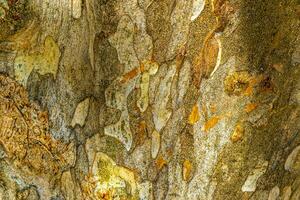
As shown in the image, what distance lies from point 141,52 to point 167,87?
8 centimetres

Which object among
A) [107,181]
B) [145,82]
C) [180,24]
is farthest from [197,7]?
[107,181]

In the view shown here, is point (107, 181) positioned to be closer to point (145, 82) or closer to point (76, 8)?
point (145, 82)

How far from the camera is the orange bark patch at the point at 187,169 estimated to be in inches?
39.0

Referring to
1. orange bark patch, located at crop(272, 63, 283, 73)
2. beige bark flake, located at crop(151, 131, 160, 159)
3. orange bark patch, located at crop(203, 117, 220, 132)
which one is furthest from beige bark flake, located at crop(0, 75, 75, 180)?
orange bark patch, located at crop(272, 63, 283, 73)

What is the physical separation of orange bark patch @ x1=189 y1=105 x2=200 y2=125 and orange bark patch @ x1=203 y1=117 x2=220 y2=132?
2 cm

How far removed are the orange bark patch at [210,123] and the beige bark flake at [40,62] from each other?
31 cm

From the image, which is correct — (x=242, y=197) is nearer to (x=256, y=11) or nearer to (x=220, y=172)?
(x=220, y=172)

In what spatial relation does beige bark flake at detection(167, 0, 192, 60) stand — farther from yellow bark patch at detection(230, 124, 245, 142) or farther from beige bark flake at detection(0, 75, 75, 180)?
beige bark flake at detection(0, 75, 75, 180)

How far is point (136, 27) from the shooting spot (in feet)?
3.15

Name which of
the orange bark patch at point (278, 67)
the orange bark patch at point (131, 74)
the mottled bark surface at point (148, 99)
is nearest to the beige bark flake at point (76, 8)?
the mottled bark surface at point (148, 99)

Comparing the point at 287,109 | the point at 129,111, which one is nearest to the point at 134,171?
the point at 129,111

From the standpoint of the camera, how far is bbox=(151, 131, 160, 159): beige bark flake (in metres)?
1.00

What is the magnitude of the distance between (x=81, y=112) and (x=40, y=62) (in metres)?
0.13

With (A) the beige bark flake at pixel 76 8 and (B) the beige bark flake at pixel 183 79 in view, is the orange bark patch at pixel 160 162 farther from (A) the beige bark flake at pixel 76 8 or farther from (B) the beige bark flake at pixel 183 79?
(A) the beige bark flake at pixel 76 8
